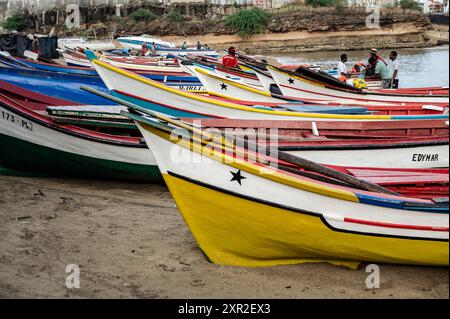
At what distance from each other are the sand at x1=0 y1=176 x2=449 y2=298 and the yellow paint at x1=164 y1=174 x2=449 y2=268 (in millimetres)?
115

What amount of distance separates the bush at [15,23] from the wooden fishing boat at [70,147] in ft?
201

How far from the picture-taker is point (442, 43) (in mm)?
50594

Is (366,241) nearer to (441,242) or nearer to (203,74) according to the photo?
(441,242)

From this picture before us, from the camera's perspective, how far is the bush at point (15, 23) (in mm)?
66125

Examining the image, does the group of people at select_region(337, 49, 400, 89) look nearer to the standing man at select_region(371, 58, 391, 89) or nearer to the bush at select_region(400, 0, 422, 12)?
the standing man at select_region(371, 58, 391, 89)

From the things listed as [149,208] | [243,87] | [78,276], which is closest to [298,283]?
[78,276]

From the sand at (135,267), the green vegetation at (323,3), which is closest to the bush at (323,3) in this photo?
the green vegetation at (323,3)

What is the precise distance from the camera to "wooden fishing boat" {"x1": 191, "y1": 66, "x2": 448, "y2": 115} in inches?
389

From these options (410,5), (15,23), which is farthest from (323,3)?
(15,23)

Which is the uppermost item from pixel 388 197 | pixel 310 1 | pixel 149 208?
pixel 310 1

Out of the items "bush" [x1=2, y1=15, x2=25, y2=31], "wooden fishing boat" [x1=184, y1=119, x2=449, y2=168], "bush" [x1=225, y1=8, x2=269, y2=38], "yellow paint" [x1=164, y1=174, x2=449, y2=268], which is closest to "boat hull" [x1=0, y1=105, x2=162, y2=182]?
"wooden fishing boat" [x1=184, y1=119, x2=449, y2=168]

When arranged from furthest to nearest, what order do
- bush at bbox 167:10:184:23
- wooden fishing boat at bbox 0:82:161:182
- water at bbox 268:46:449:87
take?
bush at bbox 167:10:184:23 < water at bbox 268:46:449:87 < wooden fishing boat at bbox 0:82:161:182

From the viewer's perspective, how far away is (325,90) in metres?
12.5
